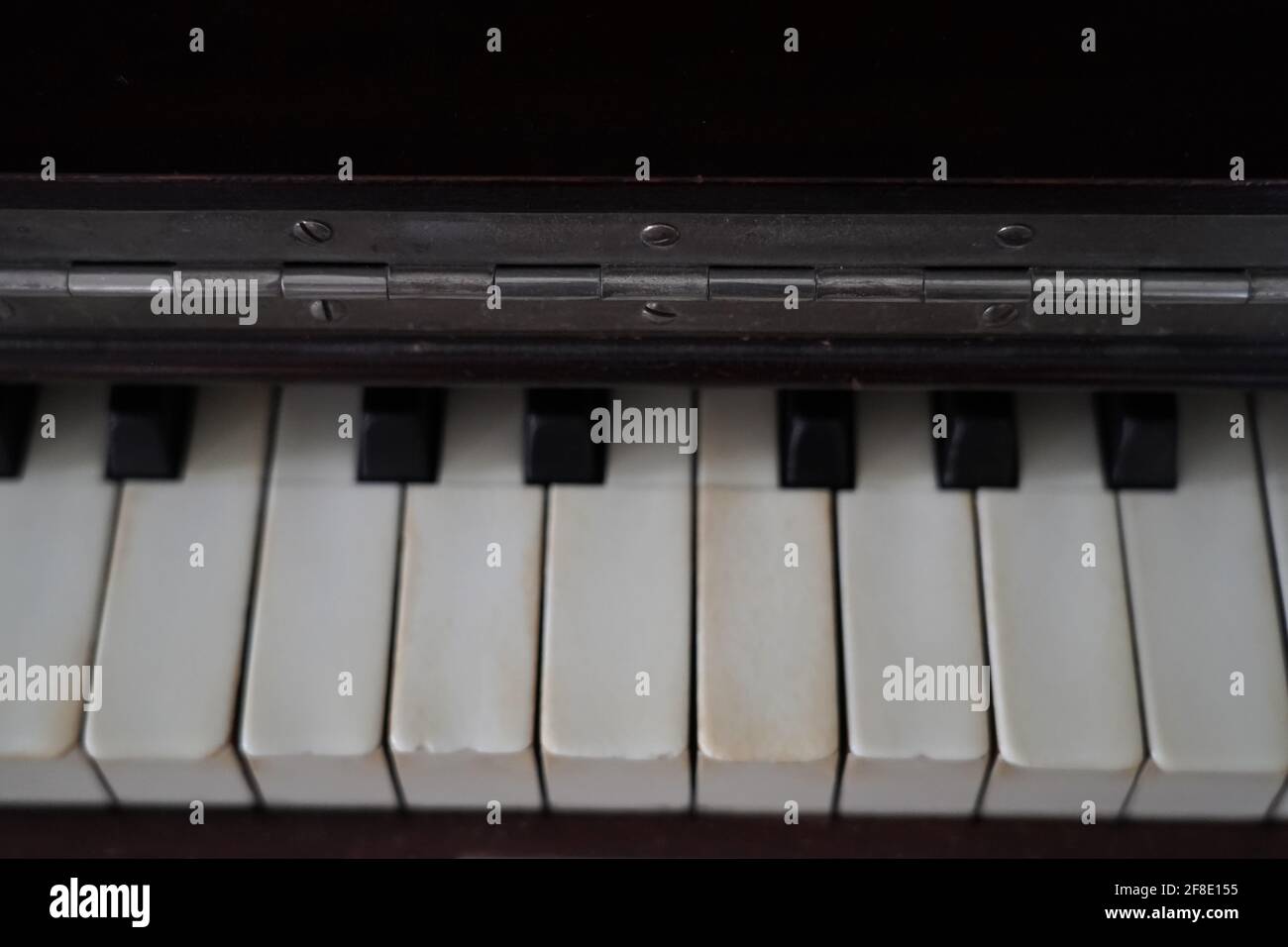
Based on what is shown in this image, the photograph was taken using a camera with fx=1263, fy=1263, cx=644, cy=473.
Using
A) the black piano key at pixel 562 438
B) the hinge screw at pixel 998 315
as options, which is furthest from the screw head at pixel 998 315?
the black piano key at pixel 562 438

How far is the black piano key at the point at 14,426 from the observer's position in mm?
1122

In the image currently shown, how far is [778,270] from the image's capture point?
3.09 feet

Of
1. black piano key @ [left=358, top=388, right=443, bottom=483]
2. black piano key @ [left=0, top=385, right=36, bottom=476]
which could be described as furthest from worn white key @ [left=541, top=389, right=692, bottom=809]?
black piano key @ [left=0, top=385, right=36, bottom=476]

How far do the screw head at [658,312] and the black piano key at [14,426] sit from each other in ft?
1.89

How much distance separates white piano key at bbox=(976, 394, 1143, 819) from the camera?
1.05 m

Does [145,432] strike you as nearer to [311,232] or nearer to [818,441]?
[311,232]

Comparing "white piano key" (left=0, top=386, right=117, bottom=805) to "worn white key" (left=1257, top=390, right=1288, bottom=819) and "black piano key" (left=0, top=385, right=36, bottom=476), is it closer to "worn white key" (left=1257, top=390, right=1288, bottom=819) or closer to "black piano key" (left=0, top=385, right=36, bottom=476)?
"black piano key" (left=0, top=385, right=36, bottom=476)

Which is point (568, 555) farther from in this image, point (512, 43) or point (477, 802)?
point (512, 43)

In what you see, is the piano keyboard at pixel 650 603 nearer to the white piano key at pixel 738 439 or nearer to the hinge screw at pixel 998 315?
the white piano key at pixel 738 439

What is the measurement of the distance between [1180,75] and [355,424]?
2.38 ft

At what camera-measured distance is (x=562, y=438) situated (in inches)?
43.8

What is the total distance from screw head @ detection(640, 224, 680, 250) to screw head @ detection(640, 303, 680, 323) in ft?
0.20
